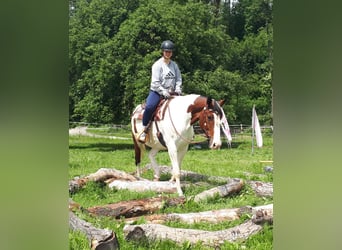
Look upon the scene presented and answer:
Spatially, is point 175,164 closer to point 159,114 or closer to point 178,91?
point 159,114

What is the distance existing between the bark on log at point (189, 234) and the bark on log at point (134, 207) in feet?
0.36

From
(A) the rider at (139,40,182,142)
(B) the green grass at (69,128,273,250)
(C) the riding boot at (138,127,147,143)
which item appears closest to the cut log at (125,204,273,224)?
(B) the green grass at (69,128,273,250)

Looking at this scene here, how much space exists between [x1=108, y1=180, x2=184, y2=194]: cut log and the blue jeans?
418mm

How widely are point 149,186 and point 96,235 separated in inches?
18.8

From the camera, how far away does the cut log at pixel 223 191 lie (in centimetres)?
279

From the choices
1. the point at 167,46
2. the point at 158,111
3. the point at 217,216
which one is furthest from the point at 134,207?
the point at 167,46

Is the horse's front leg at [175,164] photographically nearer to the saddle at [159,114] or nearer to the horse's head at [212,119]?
the saddle at [159,114]

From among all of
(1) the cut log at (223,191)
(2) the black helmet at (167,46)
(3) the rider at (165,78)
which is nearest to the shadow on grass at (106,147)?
(3) the rider at (165,78)

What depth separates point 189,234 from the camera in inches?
104

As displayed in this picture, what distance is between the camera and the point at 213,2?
2869 mm
